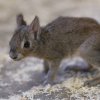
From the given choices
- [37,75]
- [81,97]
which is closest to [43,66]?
[37,75]

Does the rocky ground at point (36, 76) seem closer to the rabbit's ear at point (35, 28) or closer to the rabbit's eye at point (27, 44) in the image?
the rabbit's eye at point (27, 44)

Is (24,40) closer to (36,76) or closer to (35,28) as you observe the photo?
(35,28)

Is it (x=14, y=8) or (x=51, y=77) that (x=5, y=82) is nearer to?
(x=51, y=77)

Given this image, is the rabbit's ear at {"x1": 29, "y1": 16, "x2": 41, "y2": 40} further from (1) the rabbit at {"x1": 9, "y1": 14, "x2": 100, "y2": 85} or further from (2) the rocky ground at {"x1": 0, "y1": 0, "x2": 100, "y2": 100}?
(2) the rocky ground at {"x1": 0, "y1": 0, "x2": 100, "y2": 100}

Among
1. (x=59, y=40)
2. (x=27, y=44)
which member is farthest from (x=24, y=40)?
(x=59, y=40)

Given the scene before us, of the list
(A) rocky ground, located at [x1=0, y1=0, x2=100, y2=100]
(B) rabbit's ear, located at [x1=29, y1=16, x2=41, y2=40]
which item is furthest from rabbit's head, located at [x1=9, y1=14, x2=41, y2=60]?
(A) rocky ground, located at [x1=0, y1=0, x2=100, y2=100]

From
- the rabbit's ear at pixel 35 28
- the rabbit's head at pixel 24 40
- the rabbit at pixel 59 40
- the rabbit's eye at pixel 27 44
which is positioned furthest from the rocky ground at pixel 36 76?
the rabbit's ear at pixel 35 28
